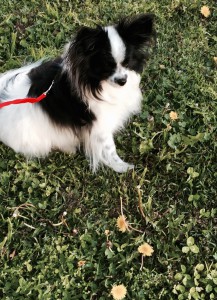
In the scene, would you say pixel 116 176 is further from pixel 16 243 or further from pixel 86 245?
pixel 16 243

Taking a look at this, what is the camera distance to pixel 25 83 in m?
2.65

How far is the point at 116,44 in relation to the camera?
2262 millimetres

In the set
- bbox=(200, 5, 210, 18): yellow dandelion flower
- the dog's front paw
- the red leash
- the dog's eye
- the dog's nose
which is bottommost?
the dog's front paw

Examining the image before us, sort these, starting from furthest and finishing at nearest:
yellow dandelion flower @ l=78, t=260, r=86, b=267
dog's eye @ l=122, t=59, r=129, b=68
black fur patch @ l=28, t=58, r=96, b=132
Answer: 1. yellow dandelion flower @ l=78, t=260, r=86, b=267
2. black fur patch @ l=28, t=58, r=96, b=132
3. dog's eye @ l=122, t=59, r=129, b=68

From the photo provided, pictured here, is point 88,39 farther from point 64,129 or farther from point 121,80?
point 64,129

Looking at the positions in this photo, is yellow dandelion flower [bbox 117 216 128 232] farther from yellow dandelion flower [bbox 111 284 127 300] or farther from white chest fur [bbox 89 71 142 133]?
white chest fur [bbox 89 71 142 133]

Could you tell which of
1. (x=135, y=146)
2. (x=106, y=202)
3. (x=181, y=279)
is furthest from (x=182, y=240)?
(x=135, y=146)

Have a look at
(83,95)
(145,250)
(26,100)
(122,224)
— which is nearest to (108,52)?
(83,95)

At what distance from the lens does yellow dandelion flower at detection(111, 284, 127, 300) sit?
2.45 metres

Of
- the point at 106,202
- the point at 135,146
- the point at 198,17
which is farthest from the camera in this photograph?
the point at 198,17

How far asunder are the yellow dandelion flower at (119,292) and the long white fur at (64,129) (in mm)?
884

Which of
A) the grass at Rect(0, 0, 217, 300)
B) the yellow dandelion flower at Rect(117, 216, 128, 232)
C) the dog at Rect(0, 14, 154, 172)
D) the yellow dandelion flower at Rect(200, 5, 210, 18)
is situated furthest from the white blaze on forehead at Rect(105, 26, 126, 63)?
the yellow dandelion flower at Rect(200, 5, 210, 18)

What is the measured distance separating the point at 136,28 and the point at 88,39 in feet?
1.13

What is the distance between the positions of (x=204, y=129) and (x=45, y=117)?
1308 mm
